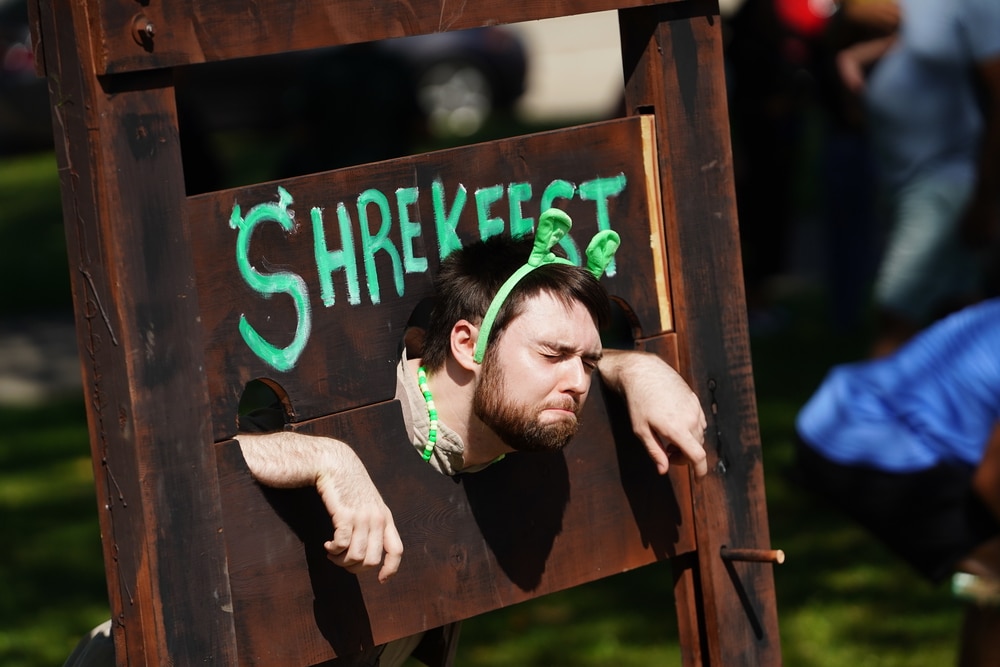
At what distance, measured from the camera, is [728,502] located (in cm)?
295

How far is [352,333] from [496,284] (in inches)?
10.4

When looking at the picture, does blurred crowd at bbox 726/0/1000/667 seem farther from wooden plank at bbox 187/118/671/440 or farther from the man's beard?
the man's beard

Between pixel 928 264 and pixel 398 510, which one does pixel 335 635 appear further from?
pixel 928 264

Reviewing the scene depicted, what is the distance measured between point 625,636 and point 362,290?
2591 millimetres

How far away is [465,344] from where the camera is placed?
258 cm

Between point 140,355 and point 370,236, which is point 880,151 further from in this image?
point 140,355

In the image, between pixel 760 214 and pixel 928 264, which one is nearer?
pixel 928 264

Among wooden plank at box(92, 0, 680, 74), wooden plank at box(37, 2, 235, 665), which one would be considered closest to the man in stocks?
wooden plank at box(37, 2, 235, 665)

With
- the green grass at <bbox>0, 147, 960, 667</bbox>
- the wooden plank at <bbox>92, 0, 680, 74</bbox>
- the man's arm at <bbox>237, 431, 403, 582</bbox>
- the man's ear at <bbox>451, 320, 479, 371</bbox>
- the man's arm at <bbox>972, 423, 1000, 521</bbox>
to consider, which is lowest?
the green grass at <bbox>0, 147, 960, 667</bbox>

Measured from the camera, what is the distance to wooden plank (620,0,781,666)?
2.78 metres

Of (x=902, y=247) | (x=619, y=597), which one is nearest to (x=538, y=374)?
(x=619, y=597)

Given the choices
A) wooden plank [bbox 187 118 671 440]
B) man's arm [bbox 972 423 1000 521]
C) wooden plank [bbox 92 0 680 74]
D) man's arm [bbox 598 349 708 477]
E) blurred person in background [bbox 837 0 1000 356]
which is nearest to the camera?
wooden plank [bbox 92 0 680 74]

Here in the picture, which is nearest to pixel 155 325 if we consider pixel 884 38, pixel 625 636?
pixel 625 636

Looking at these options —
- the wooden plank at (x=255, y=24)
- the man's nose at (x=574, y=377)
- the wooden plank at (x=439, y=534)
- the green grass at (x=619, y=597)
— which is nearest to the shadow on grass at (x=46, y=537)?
the green grass at (x=619, y=597)
